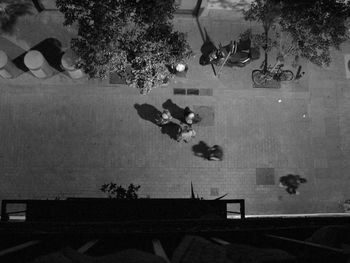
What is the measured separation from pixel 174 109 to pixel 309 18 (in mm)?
6021

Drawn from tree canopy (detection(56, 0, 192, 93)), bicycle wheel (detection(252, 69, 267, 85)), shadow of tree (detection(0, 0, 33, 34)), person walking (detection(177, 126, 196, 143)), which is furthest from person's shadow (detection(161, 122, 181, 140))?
shadow of tree (detection(0, 0, 33, 34))

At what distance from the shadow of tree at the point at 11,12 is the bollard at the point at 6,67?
5.20ft

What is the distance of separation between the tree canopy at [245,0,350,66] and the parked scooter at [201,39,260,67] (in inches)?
93.5

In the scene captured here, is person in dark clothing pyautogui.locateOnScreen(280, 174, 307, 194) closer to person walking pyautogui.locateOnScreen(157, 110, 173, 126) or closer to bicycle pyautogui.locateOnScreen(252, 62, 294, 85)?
bicycle pyautogui.locateOnScreen(252, 62, 294, 85)

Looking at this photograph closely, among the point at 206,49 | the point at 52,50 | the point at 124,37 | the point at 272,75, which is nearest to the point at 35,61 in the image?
the point at 52,50

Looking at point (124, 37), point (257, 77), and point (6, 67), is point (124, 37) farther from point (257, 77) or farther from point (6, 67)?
point (257, 77)

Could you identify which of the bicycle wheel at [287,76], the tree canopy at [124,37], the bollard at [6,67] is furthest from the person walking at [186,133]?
the bollard at [6,67]

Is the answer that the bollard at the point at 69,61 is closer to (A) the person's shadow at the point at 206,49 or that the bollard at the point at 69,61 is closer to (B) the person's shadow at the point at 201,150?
(A) the person's shadow at the point at 206,49

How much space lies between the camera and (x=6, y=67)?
13219 millimetres

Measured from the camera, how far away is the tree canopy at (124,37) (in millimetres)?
9539

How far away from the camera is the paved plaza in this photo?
13.9 m

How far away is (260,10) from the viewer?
435 inches

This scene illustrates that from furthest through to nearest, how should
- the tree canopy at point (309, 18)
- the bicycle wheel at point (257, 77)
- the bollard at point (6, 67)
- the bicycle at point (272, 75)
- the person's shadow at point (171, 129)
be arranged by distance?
the bicycle wheel at point (257, 77)
the person's shadow at point (171, 129)
the bicycle at point (272, 75)
the bollard at point (6, 67)
the tree canopy at point (309, 18)

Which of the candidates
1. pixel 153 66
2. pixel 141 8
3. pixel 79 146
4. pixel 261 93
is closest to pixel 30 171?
pixel 79 146
